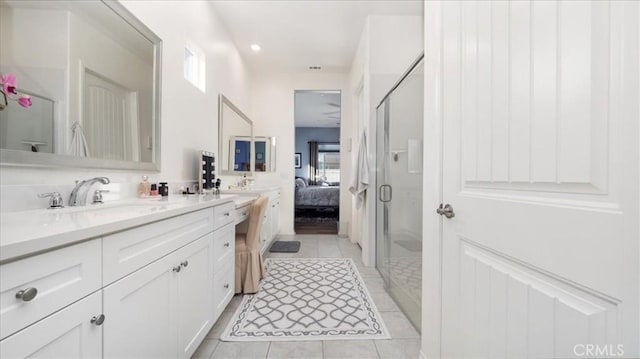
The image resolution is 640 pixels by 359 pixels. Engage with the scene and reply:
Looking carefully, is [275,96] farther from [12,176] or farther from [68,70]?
[12,176]

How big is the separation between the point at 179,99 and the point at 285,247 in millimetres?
2442

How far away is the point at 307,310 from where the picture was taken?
1.99m

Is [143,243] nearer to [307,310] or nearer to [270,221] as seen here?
[307,310]

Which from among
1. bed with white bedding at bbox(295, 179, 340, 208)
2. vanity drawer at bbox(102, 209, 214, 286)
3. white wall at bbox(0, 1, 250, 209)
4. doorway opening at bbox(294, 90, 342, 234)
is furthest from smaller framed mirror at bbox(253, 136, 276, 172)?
vanity drawer at bbox(102, 209, 214, 286)

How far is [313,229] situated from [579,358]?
4590mm

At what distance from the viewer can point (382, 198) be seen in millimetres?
2725

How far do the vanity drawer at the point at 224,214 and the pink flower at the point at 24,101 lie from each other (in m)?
0.94

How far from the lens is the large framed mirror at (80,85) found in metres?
1.02

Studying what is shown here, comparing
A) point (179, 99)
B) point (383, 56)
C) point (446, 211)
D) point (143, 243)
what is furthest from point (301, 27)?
point (143, 243)

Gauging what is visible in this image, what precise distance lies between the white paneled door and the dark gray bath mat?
275cm

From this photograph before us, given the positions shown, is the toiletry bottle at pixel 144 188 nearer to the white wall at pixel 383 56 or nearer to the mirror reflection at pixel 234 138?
the mirror reflection at pixel 234 138

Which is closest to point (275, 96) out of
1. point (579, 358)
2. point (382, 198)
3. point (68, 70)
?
point (382, 198)

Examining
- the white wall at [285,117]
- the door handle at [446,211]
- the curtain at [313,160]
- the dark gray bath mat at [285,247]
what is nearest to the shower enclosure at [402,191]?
the door handle at [446,211]

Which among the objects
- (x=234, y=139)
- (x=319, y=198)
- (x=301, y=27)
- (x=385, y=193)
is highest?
(x=301, y=27)
